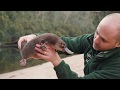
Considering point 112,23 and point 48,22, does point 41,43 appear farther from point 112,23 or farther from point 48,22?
point 48,22

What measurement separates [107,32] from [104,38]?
4cm

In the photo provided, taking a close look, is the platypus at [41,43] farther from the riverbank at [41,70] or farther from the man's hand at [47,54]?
the riverbank at [41,70]

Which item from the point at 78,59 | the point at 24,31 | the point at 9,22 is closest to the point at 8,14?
the point at 9,22

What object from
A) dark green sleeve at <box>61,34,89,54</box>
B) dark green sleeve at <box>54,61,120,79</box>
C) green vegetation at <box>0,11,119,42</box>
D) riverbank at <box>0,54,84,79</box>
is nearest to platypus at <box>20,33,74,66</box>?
dark green sleeve at <box>54,61,120,79</box>

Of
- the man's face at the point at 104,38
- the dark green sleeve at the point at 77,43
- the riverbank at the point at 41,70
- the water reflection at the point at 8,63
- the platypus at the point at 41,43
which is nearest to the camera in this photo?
the platypus at the point at 41,43

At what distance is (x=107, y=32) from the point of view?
186cm

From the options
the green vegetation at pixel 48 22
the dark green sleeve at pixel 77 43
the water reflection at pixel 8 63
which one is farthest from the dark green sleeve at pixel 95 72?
the green vegetation at pixel 48 22

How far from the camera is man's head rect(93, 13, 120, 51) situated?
186cm

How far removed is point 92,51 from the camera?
207 centimetres

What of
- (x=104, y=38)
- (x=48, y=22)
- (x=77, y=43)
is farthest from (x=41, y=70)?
(x=104, y=38)

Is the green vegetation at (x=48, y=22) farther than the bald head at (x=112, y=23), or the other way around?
the green vegetation at (x=48, y=22)

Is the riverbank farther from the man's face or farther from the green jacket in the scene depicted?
the man's face

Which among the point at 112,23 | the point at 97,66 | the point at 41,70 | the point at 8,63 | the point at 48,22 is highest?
the point at 112,23

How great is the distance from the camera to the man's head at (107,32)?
6.09 ft
